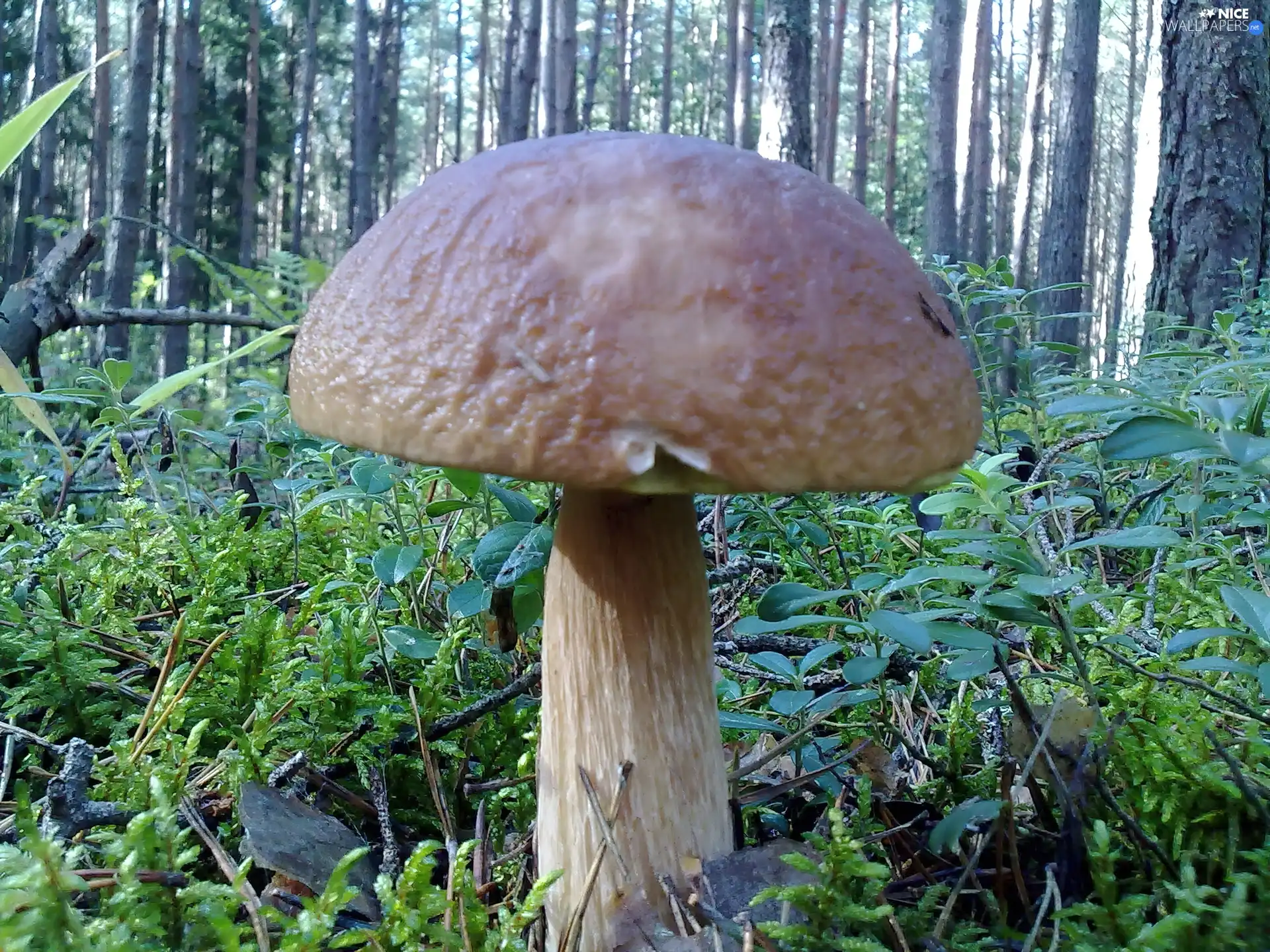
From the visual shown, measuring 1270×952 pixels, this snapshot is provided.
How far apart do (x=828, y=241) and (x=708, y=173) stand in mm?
167

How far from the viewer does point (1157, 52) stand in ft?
15.6

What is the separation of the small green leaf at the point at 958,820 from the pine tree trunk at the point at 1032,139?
52.3ft

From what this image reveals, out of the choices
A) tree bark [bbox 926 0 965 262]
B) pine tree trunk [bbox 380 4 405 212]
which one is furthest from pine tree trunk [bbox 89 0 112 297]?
tree bark [bbox 926 0 965 262]

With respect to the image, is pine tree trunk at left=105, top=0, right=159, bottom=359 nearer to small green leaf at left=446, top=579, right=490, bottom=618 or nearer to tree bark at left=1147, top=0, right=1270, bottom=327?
small green leaf at left=446, top=579, right=490, bottom=618

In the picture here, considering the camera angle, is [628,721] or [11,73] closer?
[628,721]

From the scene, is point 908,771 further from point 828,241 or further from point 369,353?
point 369,353

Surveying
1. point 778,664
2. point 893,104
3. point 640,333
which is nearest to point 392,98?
point 893,104

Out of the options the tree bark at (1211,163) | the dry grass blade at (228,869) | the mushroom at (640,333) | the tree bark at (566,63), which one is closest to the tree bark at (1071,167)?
the tree bark at (1211,163)

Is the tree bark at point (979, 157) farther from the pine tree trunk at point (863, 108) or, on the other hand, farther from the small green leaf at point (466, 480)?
the small green leaf at point (466, 480)

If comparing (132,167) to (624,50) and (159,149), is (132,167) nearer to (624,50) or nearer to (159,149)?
(159,149)

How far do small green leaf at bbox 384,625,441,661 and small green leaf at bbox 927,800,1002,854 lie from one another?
0.96 meters

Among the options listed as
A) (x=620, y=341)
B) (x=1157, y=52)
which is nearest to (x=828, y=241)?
(x=620, y=341)

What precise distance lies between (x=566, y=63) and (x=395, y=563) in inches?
561

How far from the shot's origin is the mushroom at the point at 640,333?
36.1 inches
